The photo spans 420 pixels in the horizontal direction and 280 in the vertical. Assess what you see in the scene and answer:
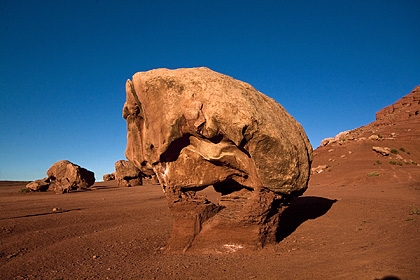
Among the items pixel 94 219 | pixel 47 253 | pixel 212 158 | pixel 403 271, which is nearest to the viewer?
pixel 403 271

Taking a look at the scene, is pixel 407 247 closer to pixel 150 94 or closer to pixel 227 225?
pixel 227 225

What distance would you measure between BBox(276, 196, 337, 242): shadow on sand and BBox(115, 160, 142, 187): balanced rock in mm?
24537

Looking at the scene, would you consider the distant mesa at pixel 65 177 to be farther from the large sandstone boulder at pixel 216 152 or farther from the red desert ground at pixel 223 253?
the large sandstone boulder at pixel 216 152

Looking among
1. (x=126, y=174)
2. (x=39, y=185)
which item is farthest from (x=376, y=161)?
(x=39, y=185)

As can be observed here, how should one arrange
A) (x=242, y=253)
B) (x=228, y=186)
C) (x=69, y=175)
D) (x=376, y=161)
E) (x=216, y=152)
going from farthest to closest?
(x=69, y=175)
(x=376, y=161)
(x=228, y=186)
(x=242, y=253)
(x=216, y=152)

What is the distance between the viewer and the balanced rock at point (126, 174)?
33094 mm

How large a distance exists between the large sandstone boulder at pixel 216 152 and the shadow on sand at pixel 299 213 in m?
1.40

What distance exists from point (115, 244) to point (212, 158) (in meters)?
4.79

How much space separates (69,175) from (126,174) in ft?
21.7

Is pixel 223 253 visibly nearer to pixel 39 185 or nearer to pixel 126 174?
pixel 39 185

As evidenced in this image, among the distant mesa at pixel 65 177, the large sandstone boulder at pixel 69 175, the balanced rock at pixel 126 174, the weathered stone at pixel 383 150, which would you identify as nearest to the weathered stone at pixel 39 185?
the distant mesa at pixel 65 177

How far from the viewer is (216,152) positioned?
7.08 metres

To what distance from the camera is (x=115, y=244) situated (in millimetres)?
8977

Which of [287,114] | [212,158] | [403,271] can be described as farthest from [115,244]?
[403,271]
